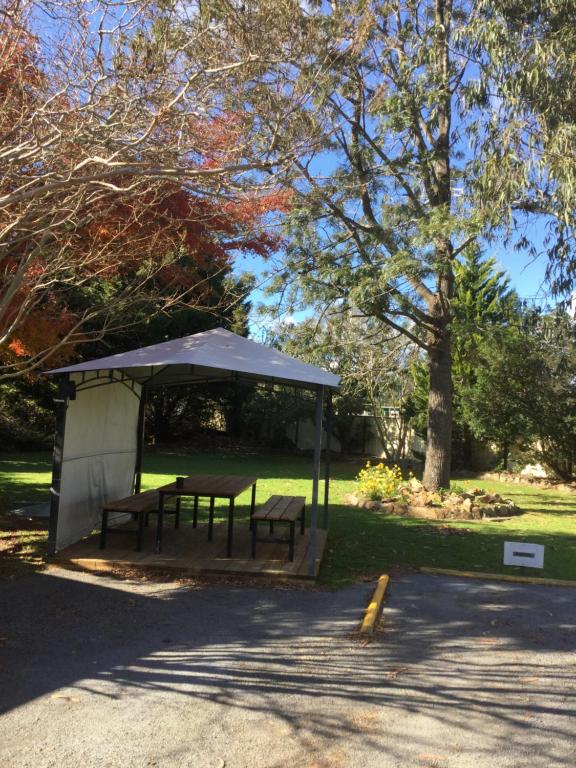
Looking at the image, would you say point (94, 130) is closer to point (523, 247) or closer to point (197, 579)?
point (197, 579)

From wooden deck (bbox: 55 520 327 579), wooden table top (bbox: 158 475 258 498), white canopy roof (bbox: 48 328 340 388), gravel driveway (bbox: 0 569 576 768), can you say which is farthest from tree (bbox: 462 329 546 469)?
gravel driveway (bbox: 0 569 576 768)

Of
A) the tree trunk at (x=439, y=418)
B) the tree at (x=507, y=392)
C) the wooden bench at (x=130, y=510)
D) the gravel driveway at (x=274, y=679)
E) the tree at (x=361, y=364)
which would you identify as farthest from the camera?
the tree at (x=507, y=392)

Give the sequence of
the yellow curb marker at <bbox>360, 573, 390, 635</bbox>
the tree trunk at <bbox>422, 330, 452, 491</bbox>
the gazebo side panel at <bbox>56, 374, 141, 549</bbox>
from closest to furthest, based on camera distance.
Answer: the yellow curb marker at <bbox>360, 573, 390, 635</bbox> → the gazebo side panel at <bbox>56, 374, 141, 549</bbox> → the tree trunk at <bbox>422, 330, 452, 491</bbox>

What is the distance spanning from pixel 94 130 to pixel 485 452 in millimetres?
19299

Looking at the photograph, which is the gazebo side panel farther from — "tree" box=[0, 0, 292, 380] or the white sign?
the white sign

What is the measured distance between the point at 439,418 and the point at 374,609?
9.55m

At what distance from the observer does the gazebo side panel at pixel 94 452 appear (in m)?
7.61

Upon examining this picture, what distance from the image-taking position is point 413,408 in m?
23.2

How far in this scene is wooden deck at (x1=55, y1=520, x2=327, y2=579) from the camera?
6.86 metres

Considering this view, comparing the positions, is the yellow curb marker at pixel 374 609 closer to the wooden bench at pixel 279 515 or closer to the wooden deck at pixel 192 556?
the wooden deck at pixel 192 556

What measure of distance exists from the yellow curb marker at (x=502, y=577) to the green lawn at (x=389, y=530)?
344 mm

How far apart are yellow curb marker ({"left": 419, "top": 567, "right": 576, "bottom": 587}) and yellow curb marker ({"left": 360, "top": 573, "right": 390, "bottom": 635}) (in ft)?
3.07

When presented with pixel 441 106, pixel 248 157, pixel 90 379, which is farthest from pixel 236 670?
pixel 441 106

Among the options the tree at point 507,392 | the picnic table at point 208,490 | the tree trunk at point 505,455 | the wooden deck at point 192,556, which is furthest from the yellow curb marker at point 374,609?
the tree trunk at point 505,455
